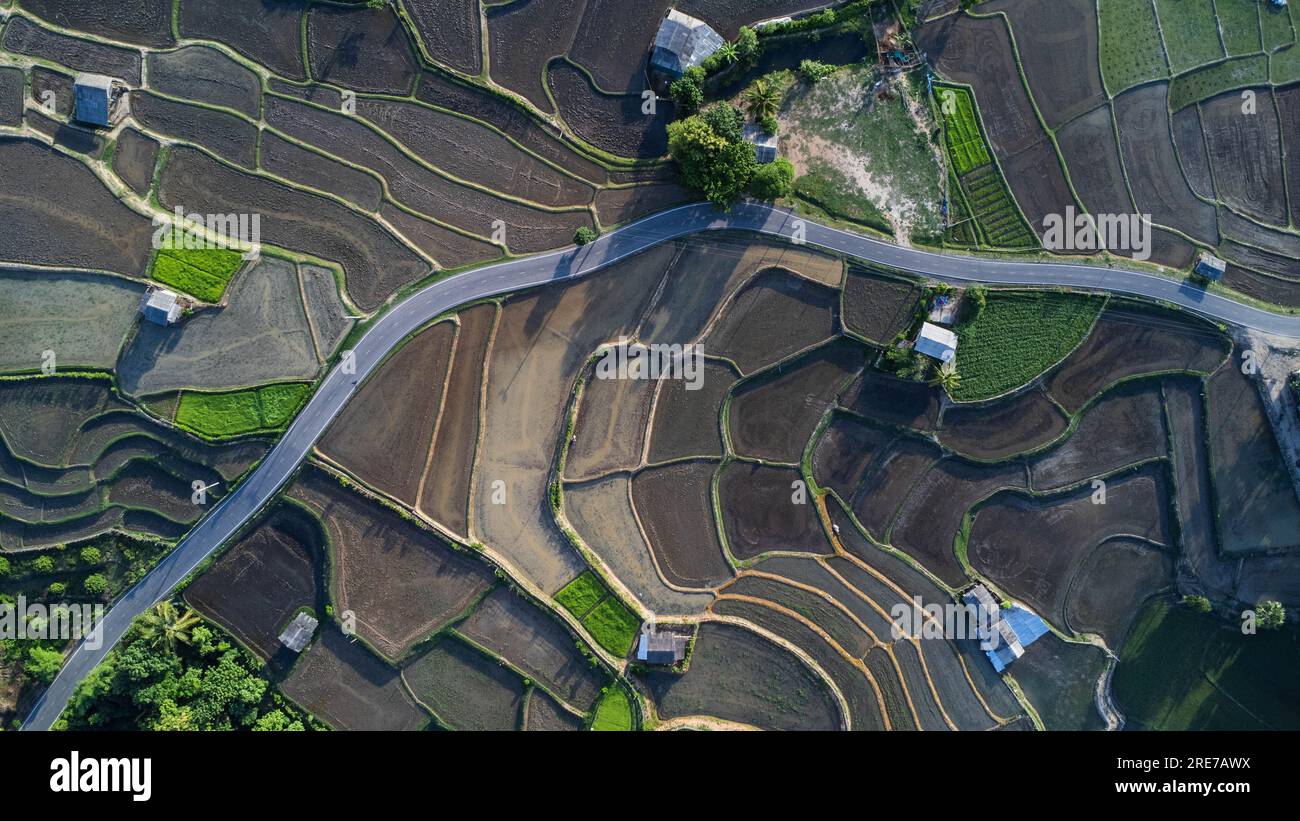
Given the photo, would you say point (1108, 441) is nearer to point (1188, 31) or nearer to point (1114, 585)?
point (1114, 585)

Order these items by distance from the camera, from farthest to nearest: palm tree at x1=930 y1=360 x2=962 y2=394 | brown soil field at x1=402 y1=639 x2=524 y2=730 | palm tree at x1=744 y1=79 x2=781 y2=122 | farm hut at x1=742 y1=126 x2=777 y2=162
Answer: brown soil field at x1=402 y1=639 x2=524 y2=730, palm tree at x1=930 y1=360 x2=962 y2=394, farm hut at x1=742 y1=126 x2=777 y2=162, palm tree at x1=744 y1=79 x2=781 y2=122

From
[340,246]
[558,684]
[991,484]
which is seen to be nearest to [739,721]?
[558,684]

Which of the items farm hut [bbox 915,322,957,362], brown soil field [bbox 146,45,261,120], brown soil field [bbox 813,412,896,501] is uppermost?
brown soil field [bbox 146,45,261,120]

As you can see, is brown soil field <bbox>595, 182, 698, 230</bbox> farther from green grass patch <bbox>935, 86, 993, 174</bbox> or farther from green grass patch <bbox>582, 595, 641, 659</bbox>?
green grass patch <bbox>582, 595, 641, 659</bbox>

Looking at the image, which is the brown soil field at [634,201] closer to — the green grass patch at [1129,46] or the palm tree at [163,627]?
the green grass patch at [1129,46]

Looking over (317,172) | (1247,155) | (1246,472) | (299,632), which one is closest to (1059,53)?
(1247,155)

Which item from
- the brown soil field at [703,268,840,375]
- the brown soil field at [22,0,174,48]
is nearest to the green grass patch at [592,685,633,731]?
the brown soil field at [703,268,840,375]

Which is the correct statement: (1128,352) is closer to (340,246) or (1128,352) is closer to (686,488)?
(686,488)
